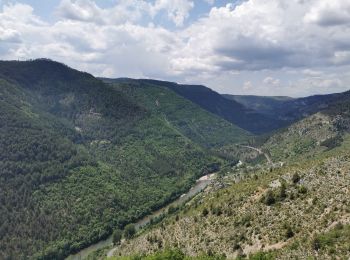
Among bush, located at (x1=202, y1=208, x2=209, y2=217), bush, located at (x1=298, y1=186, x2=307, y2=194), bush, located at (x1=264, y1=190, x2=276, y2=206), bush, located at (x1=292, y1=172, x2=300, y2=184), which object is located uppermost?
bush, located at (x1=292, y1=172, x2=300, y2=184)

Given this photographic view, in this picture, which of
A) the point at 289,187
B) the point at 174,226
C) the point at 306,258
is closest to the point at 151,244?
the point at 174,226

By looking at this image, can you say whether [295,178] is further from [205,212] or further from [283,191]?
[205,212]

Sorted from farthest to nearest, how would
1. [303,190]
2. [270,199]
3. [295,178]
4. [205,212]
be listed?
[205,212]
[295,178]
[270,199]
[303,190]

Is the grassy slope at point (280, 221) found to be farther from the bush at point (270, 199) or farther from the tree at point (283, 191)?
the bush at point (270, 199)

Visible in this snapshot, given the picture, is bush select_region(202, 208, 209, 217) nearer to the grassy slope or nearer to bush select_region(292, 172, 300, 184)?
the grassy slope

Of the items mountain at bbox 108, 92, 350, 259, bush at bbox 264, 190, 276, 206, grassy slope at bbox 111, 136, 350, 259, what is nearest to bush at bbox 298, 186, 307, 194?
grassy slope at bbox 111, 136, 350, 259

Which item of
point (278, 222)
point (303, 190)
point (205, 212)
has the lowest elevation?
point (205, 212)

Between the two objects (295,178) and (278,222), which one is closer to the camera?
(278,222)

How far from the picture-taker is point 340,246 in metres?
88.3

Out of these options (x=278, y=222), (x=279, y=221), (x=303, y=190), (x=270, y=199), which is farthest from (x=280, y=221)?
(x=303, y=190)

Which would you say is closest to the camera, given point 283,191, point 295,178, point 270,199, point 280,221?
point 280,221

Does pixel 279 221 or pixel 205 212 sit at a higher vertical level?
pixel 279 221

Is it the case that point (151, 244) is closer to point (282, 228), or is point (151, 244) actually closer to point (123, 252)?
point (123, 252)

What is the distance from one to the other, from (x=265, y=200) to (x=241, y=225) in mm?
11353
